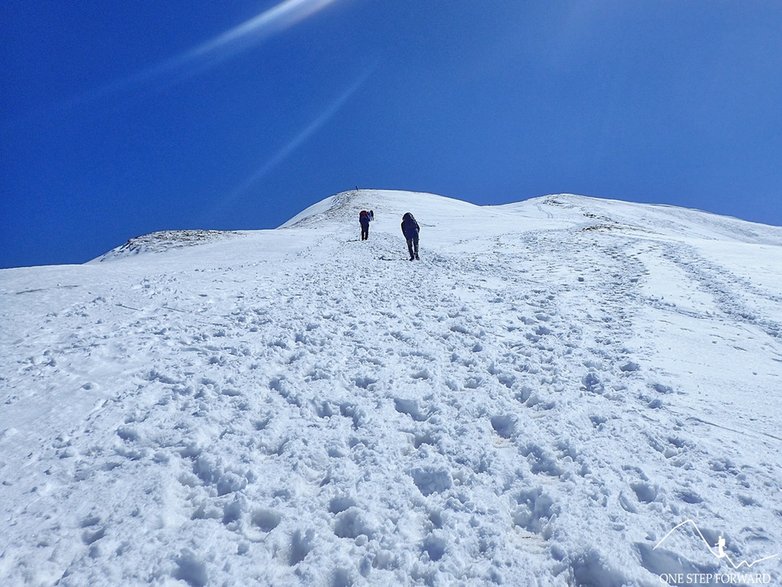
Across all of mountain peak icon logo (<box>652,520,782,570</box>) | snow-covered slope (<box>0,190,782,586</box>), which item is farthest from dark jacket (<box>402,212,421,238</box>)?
mountain peak icon logo (<box>652,520,782,570</box>)

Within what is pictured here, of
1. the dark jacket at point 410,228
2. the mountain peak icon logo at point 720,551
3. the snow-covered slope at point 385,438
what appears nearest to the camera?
the mountain peak icon logo at point 720,551

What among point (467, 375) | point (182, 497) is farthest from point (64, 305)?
point (467, 375)

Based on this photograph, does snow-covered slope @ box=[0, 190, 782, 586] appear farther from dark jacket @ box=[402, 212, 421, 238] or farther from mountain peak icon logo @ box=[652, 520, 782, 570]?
dark jacket @ box=[402, 212, 421, 238]

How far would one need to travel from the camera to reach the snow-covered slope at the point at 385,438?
11.8 feet

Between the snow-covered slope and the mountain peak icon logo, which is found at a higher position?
the snow-covered slope

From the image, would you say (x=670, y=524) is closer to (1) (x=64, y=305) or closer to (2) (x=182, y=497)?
(2) (x=182, y=497)

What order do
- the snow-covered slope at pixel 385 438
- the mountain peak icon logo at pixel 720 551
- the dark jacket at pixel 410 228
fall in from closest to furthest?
the mountain peak icon logo at pixel 720 551 → the snow-covered slope at pixel 385 438 → the dark jacket at pixel 410 228

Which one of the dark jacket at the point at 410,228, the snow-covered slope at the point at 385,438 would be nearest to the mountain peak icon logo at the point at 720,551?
the snow-covered slope at the point at 385,438

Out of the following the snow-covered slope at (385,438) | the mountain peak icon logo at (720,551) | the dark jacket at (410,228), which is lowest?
the mountain peak icon logo at (720,551)

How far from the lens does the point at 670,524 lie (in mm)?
3859

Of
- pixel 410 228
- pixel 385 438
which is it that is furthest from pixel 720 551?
pixel 410 228

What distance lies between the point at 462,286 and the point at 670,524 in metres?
9.51

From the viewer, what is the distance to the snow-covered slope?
11.8ft

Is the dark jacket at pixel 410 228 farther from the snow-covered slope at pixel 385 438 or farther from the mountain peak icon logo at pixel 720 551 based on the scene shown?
the mountain peak icon logo at pixel 720 551
